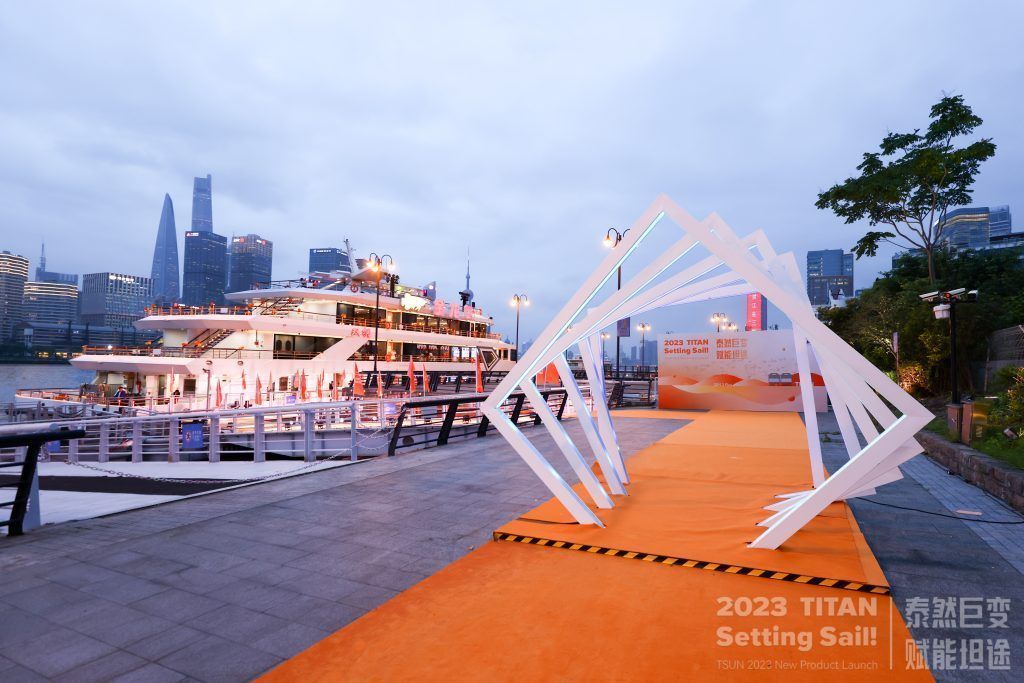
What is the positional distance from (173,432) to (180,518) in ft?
22.9

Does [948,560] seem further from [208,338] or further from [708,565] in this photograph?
[208,338]

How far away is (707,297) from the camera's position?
7172 mm

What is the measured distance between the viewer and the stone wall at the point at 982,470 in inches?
252

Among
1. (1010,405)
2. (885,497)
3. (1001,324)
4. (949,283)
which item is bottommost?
(885,497)

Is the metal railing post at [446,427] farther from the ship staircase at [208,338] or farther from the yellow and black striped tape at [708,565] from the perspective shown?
the ship staircase at [208,338]

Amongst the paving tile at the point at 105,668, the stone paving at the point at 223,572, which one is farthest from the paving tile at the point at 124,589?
the paving tile at the point at 105,668

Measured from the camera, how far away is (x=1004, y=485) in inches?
265

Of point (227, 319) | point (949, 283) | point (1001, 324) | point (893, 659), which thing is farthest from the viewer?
point (227, 319)

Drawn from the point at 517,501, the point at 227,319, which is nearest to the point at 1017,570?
the point at 517,501

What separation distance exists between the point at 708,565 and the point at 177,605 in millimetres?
4287

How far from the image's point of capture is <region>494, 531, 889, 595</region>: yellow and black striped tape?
3978 millimetres

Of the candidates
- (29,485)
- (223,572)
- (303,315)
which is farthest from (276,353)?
(223,572)

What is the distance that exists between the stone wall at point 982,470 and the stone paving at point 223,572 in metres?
6.01

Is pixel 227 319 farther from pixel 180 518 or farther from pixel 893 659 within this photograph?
pixel 893 659
